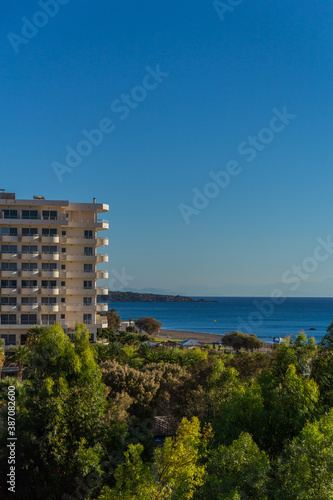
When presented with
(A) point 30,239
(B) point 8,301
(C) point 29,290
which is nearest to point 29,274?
(C) point 29,290

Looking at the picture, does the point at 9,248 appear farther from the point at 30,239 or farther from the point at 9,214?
the point at 9,214

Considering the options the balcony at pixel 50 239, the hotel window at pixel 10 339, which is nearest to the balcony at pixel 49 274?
the balcony at pixel 50 239

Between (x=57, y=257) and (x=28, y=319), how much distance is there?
699 centimetres

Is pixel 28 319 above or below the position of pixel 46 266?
below

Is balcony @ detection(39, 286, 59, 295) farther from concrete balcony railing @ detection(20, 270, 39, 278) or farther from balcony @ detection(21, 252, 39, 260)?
balcony @ detection(21, 252, 39, 260)

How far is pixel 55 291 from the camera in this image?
5216 centimetres

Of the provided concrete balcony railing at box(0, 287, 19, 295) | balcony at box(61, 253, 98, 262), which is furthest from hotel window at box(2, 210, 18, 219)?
concrete balcony railing at box(0, 287, 19, 295)

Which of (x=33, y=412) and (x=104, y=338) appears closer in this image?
(x=33, y=412)

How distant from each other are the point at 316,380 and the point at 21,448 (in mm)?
8705

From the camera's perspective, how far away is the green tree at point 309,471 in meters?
8.15

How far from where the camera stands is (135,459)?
11.6m

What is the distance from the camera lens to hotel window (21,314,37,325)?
51.3m

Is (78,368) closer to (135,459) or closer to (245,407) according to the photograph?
(135,459)

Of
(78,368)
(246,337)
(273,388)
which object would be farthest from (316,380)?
(246,337)
